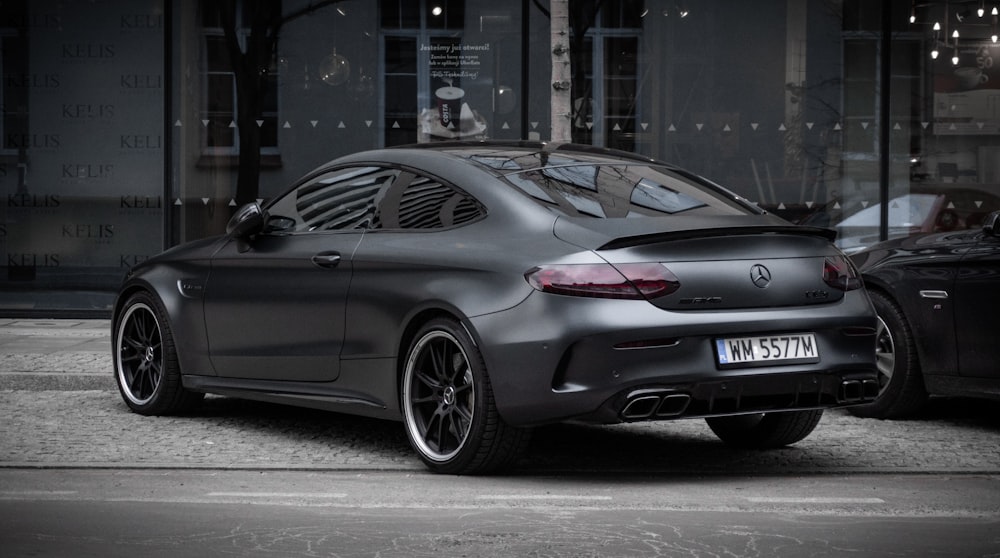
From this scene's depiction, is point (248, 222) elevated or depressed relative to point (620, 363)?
elevated

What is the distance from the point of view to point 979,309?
7.85 meters

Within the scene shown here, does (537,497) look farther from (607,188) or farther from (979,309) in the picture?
(979,309)

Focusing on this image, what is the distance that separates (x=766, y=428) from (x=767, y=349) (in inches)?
43.1

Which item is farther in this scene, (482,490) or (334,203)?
(334,203)

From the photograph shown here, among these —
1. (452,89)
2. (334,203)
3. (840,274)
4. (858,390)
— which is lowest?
(858,390)

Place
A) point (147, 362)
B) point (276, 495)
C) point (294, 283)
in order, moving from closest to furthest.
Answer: point (276, 495)
point (294, 283)
point (147, 362)

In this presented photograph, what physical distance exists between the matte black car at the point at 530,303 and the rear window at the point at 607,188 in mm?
14

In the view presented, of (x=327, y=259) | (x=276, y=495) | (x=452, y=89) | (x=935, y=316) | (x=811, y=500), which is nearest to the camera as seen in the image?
(x=811, y=500)

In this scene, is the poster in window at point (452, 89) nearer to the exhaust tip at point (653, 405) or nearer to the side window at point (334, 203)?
the side window at point (334, 203)

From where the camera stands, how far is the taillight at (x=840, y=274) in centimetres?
664

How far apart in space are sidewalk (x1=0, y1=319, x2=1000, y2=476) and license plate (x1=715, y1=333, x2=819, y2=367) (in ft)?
2.19

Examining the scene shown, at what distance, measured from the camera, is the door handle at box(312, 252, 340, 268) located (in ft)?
23.8

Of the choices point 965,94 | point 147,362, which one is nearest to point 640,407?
point 147,362

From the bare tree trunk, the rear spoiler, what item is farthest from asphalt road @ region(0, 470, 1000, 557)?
the bare tree trunk
